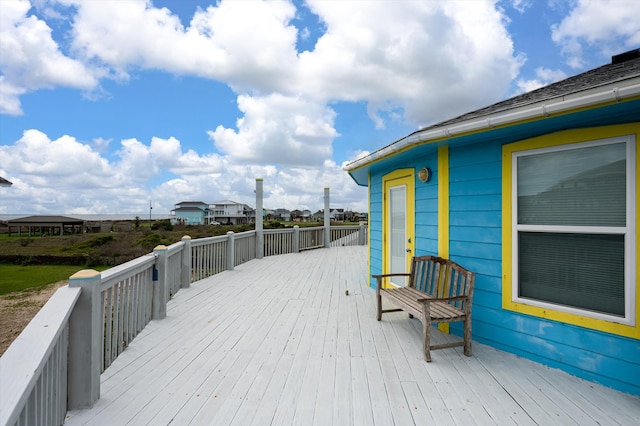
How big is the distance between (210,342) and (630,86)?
398 centimetres

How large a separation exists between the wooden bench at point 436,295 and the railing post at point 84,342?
2.48 metres

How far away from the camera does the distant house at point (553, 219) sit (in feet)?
7.50

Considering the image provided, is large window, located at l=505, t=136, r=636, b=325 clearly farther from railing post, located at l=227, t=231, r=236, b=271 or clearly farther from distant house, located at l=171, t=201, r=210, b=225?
distant house, located at l=171, t=201, r=210, b=225

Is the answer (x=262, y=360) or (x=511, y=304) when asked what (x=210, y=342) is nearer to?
(x=262, y=360)

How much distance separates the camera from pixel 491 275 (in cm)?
311

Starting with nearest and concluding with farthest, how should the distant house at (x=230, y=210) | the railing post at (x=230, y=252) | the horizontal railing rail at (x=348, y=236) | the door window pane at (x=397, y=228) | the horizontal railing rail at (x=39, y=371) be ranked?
the horizontal railing rail at (x=39, y=371), the door window pane at (x=397, y=228), the railing post at (x=230, y=252), the horizontal railing rail at (x=348, y=236), the distant house at (x=230, y=210)

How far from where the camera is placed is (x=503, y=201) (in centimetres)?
301

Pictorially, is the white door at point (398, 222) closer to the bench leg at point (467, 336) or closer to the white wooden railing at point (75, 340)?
the bench leg at point (467, 336)

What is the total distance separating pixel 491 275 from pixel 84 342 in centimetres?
345

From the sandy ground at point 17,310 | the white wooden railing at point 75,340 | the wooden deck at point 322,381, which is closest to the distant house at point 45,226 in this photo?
the sandy ground at point 17,310

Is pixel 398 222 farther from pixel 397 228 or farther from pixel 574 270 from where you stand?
pixel 574 270

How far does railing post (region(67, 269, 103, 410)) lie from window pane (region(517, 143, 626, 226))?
11.6 ft

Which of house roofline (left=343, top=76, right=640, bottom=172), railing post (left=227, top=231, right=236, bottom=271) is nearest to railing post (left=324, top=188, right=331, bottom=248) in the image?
railing post (left=227, top=231, right=236, bottom=271)

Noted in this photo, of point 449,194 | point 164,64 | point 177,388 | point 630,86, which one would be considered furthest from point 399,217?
point 164,64
